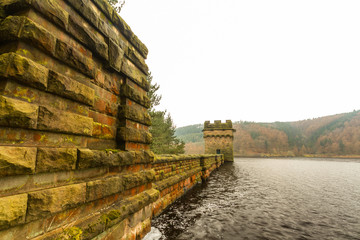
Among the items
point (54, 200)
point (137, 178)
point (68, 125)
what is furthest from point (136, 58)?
point (54, 200)

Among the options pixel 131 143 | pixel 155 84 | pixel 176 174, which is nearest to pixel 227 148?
pixel 155 84

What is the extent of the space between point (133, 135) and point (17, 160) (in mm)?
1648

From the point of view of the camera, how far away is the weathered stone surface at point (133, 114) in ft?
9.02

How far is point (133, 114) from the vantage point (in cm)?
292

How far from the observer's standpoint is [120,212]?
233cm

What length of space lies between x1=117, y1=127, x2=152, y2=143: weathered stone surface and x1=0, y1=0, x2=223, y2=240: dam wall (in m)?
0.02

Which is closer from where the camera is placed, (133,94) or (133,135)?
(133,135)

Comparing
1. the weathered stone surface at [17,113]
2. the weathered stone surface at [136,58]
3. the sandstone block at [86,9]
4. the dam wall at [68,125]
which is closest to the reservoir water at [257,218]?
the dam wall at [68,125]

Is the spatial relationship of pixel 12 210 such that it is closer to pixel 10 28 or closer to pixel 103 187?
pixel 103 187

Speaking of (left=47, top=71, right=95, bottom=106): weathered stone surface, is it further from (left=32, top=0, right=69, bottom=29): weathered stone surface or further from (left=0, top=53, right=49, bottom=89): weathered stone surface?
(left=32, top=0, right=69, bottom=29): weathered stone surface

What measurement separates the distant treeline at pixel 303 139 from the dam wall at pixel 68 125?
50.7m

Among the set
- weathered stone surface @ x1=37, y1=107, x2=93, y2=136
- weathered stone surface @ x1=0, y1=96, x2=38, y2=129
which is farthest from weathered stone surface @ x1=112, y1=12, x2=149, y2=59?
weathered stone surface @ x1=0, y1=96, x2=38, y2=129

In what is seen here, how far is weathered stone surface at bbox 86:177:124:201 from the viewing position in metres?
1.95

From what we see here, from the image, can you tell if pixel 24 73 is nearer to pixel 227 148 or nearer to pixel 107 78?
pixel 107 78
